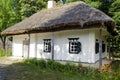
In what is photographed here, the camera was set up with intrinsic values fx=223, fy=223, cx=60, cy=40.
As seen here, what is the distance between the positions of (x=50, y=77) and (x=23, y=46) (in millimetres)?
12720

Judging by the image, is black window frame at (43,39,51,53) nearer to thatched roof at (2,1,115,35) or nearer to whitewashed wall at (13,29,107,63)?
whitewashed wall at (13,29,107,63)

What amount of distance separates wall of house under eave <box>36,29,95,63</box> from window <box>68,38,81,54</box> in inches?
9.9

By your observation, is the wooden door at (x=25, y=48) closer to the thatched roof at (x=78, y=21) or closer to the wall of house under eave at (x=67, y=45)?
the wall of house under eave at (x=67, y=45)

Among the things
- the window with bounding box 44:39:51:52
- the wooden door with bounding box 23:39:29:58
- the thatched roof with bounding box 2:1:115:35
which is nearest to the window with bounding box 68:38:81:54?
the thatched roof with bounding box 2:1:115:35

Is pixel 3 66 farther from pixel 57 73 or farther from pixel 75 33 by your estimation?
pixel 75 33

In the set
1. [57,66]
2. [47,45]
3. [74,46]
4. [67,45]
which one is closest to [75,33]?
[74,46]

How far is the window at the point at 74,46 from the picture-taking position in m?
18.2

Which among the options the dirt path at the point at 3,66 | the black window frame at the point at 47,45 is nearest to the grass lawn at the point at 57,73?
the dirt path at the point at 3,66

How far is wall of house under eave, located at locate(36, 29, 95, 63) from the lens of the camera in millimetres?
17578

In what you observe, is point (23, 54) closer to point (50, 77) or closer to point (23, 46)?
point (23, 46)

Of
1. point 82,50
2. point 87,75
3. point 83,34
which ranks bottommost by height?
point 87,75

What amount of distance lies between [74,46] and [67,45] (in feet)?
2.46

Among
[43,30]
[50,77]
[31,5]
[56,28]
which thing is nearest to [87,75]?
[50,77]

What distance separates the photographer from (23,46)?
78.9 ft
